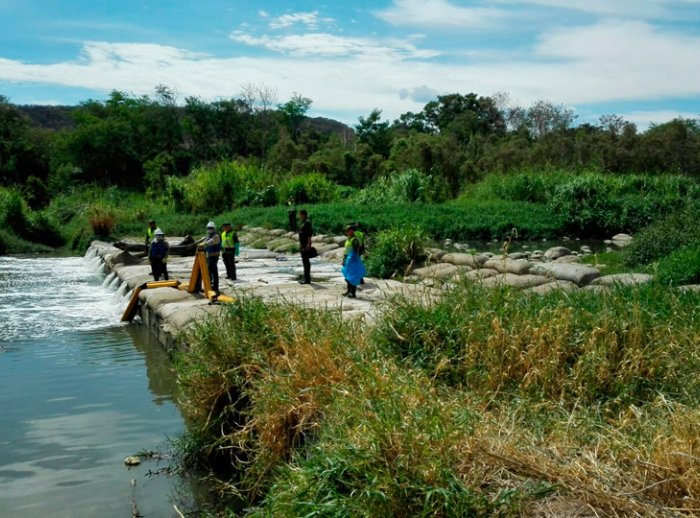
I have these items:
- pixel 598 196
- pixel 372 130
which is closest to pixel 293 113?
pixel 372 130

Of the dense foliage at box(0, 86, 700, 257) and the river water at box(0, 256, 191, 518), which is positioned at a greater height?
the dense foliage at box(0, 86, 700, 257)

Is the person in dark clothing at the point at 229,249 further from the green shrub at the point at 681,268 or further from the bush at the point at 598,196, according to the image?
the bush at the point at 598,196

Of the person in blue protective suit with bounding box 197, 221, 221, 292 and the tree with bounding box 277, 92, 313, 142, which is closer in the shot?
the person in blue protective suit with bounding box 197, 221, 221, 292

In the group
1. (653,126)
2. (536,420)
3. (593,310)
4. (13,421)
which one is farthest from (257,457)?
(653,126)

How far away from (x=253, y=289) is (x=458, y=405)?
635 cm

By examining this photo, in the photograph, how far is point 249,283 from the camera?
40.3 ft

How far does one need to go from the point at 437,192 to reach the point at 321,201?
173 inches

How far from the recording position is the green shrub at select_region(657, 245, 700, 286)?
31.6 ft

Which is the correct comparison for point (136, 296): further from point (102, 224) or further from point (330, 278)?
point (102, 224)

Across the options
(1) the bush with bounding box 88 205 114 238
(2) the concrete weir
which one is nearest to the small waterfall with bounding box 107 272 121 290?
(2) the concrete weir

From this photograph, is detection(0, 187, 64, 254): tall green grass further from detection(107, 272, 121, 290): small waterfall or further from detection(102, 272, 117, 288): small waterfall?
detection(107, 272, 121, 290): small waterfall

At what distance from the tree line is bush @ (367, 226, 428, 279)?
16923 mm

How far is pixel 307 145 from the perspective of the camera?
43.3 m

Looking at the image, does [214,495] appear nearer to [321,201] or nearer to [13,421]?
[13,421]
